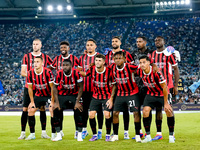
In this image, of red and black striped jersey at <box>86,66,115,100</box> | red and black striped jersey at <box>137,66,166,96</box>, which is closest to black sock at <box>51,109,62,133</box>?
red and black striped jersey at <box>86,66,115,100</box>

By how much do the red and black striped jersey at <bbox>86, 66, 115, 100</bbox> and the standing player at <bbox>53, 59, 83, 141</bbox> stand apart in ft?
1.14

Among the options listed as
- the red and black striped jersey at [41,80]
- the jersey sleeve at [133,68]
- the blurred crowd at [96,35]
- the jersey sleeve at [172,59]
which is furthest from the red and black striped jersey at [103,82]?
the blurred crowd at [96,35]

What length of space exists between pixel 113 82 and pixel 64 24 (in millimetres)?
32545

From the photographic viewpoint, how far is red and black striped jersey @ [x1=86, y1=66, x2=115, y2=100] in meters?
6.96

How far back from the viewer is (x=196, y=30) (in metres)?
33.2

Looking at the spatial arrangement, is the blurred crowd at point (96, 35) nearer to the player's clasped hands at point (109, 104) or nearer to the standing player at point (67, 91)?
the standing player at point (67, 91)

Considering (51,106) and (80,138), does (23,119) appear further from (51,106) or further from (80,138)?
(80,138)

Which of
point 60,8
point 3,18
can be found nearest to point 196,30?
point 60,8

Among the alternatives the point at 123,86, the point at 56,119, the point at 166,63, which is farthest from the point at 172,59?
the point at 56,119

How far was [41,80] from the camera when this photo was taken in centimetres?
725

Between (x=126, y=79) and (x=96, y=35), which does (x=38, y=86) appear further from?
(x=96, y=35)

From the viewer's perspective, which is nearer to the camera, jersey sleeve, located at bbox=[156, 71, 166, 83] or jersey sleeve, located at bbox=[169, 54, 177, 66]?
jersey sleeve, located at bbox=[156, 71, 166, 83]

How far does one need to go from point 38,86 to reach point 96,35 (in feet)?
94.9

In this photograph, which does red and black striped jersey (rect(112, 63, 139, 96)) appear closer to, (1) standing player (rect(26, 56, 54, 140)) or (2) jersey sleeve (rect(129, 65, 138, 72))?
(2) jersey sleeve (rect(129, 65, 138, 72))
